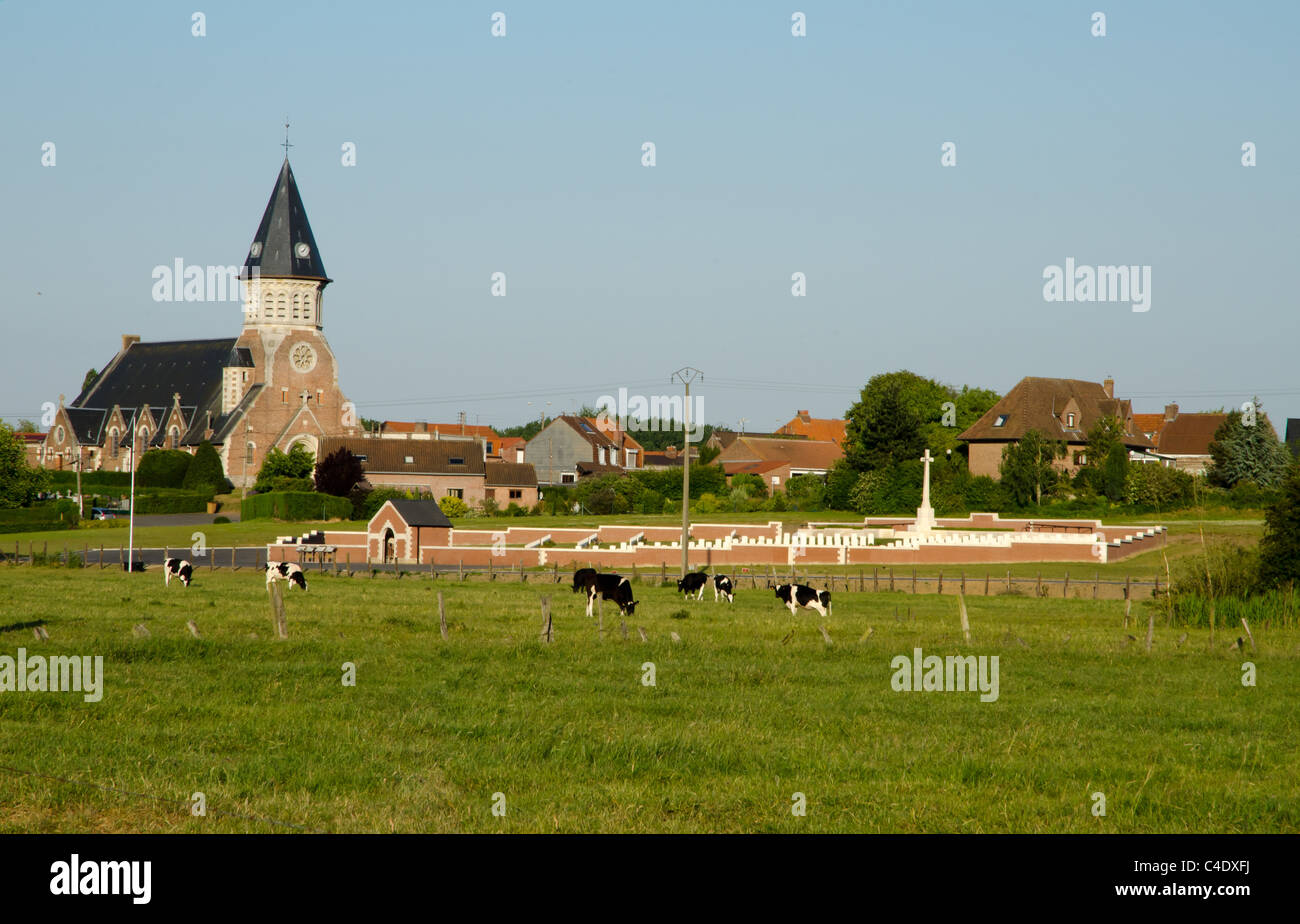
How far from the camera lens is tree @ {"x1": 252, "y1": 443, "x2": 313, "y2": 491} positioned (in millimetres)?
89000

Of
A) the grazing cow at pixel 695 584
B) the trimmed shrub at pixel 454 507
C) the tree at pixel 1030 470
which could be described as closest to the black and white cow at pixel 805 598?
the grazing cow at pixel 695 584

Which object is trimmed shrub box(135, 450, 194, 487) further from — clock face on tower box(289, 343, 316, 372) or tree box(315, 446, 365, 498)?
tree box(315, 446, 365, 498)

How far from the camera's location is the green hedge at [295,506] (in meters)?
78.8

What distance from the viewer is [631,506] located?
88875mm

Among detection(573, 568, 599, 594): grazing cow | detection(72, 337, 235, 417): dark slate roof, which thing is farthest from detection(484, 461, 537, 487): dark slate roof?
detection(573, 568, 599, 594): grazing cow

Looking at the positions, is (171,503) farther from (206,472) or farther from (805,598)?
(805,598)

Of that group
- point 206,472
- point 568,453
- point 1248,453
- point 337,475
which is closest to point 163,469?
point 206,472

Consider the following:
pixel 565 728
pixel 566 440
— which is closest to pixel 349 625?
pixel 565 728

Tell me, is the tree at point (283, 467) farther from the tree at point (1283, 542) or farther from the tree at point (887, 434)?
the tree at point (1283, 542)

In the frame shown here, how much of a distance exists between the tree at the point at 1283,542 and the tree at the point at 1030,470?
45.0 metres

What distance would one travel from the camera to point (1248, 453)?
235ft

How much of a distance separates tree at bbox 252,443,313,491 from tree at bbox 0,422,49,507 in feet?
74.9

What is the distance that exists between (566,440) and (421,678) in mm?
100956
